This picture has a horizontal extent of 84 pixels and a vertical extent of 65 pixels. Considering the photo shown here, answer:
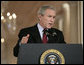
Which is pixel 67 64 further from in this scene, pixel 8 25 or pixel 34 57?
pixel 8 25

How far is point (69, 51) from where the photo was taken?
1.35 meters

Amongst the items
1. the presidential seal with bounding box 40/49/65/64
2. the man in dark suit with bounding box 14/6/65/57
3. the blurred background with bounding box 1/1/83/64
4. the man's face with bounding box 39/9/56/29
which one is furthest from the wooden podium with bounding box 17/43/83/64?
the blurred background with bounding box 1/1/83/64

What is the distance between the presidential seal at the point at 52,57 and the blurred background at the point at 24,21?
304 cm

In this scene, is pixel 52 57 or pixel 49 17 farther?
pixel 49 17

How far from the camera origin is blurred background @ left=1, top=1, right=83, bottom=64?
4535 millimetres

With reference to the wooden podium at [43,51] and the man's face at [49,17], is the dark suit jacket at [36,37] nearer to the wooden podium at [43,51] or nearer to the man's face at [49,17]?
the man's face at [49,17]

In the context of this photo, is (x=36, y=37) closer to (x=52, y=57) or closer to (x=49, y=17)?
(x=49, y=17)

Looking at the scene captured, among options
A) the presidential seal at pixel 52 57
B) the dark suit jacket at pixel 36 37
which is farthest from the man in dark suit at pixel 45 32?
the presidential seal at pixel 52 57

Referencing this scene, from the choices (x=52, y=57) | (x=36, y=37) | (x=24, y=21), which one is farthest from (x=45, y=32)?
(x=24, y=21)

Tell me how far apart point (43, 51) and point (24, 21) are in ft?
11.5

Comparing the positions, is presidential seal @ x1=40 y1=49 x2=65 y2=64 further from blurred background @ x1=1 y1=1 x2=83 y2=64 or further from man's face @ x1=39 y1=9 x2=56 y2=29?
blurred background @ x1=1 y1=1 x2=83 y2=64

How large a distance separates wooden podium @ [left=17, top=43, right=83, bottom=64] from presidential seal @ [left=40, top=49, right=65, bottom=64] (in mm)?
15

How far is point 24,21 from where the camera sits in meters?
4.82

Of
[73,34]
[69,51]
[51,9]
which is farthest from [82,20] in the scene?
[69,51]
